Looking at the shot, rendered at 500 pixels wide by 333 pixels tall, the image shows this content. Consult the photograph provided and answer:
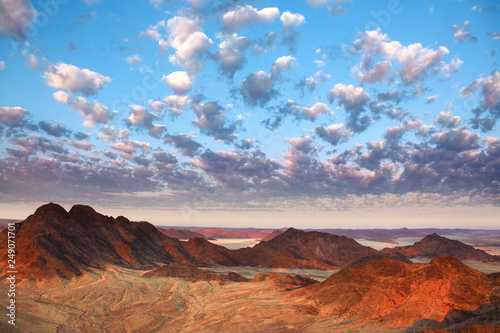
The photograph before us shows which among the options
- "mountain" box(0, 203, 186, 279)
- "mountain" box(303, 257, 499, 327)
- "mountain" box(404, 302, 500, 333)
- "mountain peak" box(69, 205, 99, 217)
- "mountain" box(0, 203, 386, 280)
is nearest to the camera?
"mountain" box(404, 302, 500, 333)

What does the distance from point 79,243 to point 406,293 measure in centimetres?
6353

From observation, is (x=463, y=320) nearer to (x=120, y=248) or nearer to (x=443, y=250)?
(x=120, y=248)

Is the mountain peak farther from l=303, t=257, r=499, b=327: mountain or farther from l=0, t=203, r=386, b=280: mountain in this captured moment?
l=303, t=257, r=499, b=327: mountain

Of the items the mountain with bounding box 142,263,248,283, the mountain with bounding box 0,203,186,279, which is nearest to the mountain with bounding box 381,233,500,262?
the mountain with bounding box 142,263,248,283

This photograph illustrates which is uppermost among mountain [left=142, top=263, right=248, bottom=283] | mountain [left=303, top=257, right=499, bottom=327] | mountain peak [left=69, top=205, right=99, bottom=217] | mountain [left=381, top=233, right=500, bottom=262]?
mountain peak [left=69, top=205, right=99, bottom=217]

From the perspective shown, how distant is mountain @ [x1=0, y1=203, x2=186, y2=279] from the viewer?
175 ft

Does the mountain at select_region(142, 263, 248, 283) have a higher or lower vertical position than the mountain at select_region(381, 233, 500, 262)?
higher

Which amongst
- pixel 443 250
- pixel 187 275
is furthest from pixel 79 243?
pixel 443 250

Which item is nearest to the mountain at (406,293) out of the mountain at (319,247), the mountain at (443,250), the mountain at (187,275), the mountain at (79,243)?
the mountain at (187,275)

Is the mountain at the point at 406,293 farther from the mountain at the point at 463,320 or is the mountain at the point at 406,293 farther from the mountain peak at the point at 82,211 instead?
the mountain peak at the point at 82,211

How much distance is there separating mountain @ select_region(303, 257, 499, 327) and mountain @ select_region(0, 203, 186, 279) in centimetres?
4412

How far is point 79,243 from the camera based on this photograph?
66.8m

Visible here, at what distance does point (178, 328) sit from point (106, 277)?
86.7 feet

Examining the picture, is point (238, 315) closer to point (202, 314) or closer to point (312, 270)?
point (202, 314)
